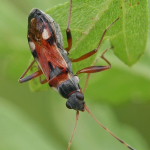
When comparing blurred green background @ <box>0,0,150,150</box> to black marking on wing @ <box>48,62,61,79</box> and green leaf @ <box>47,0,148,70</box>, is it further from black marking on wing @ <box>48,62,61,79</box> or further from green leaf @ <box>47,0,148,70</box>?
green leaf @ <box>47,0,148,70</box>

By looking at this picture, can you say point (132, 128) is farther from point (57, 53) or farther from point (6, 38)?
point (6, 38)

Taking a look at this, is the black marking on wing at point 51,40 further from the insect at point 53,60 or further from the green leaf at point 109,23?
the green leaf at point 109,23

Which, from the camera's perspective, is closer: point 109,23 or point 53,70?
point 109,23

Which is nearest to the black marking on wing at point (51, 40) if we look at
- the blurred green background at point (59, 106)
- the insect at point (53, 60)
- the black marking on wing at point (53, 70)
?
the insect at point (53, 60)

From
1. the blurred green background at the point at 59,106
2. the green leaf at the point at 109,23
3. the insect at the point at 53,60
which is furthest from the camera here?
the blurred green background at the point at 59,106

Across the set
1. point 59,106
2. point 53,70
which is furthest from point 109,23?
point 59,106

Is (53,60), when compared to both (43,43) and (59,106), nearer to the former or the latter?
(43,43)

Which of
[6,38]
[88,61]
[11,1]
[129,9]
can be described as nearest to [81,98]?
[88,61]
